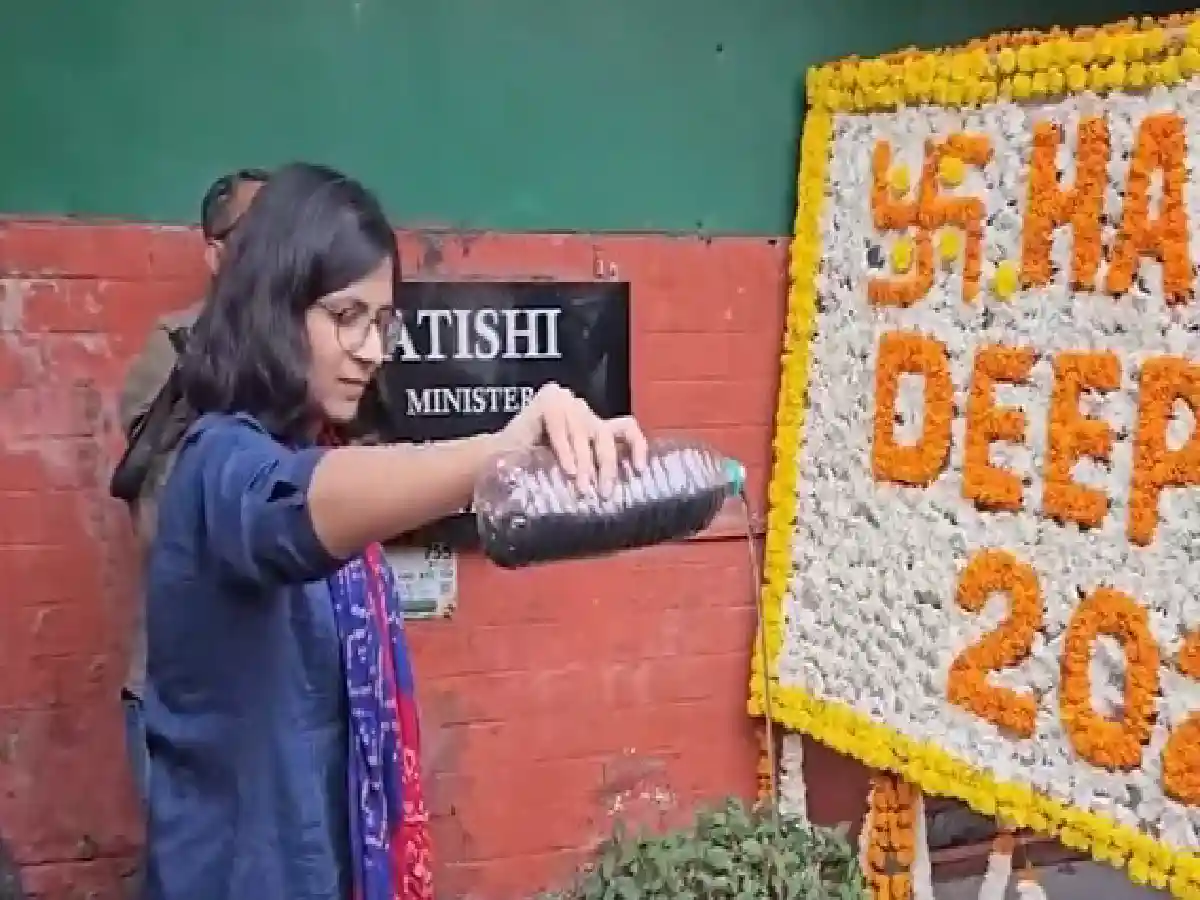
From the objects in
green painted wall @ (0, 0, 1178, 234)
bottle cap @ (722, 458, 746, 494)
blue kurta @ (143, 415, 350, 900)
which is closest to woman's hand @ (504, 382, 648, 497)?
bottle cap @ (722, 458, 746, 494)

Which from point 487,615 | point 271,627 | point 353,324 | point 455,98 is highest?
point 455,98

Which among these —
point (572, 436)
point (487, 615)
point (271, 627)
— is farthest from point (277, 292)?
point (487, 615)

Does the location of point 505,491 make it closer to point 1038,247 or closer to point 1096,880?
point 1038,247

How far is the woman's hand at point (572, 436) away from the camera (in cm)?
126

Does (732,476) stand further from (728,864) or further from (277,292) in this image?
(728,864)

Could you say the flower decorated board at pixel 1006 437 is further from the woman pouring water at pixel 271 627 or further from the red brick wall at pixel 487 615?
the woman pouring water at pixel 271 627

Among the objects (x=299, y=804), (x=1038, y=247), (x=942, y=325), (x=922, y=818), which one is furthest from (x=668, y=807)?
(x=299, y=804)

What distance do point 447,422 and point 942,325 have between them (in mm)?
971

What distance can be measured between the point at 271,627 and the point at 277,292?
35 cm

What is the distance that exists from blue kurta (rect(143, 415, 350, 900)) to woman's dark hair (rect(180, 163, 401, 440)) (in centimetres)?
6

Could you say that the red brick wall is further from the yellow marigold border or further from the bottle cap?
the bottle cap

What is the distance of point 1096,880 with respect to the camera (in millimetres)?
3754

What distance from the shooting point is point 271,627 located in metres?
1.55

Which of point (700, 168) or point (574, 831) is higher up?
point (700, 168)
